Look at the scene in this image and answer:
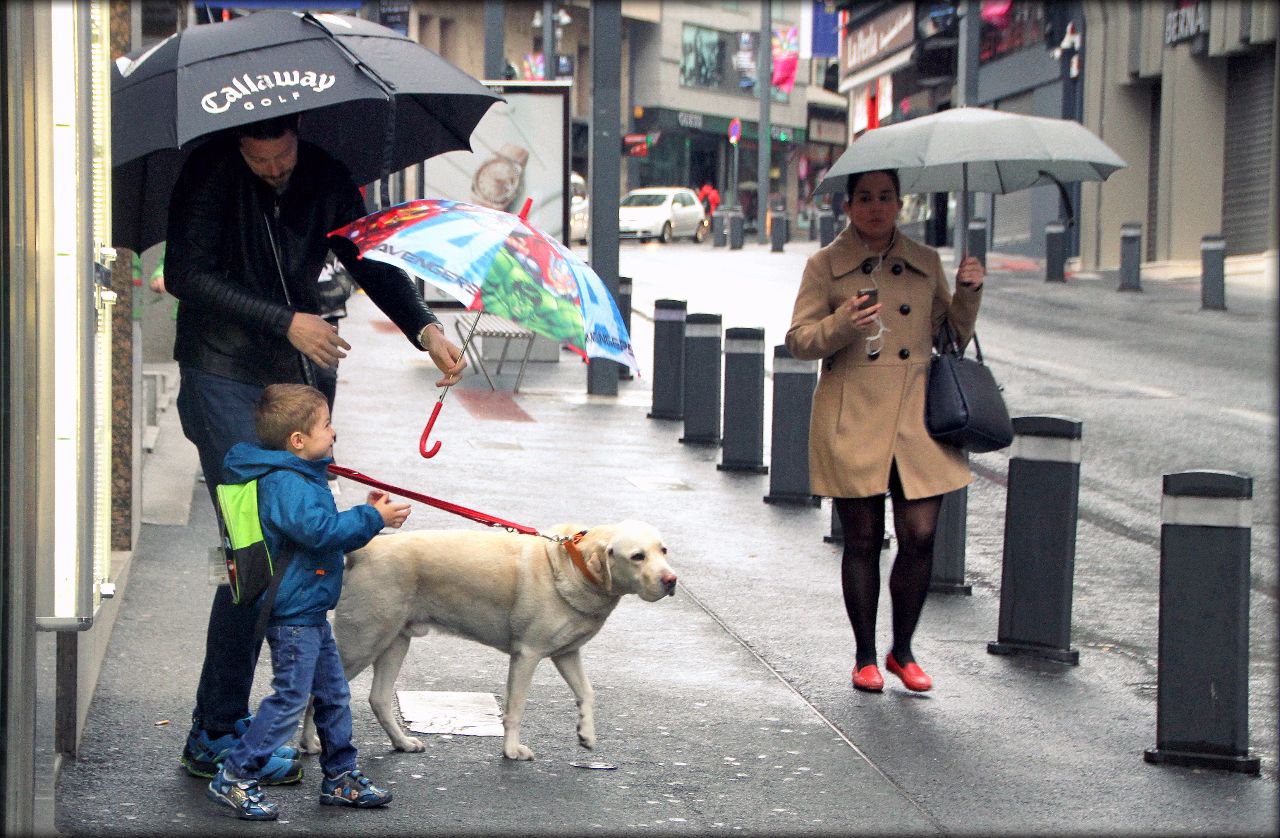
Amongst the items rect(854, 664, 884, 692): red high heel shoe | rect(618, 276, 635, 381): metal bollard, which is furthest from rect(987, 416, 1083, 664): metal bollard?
rect(618, 276, 635, 381): metal bollard

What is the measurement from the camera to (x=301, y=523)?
4652mm

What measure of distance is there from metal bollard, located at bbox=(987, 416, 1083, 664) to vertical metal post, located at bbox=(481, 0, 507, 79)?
18.5 metres

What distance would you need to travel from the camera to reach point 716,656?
22.9 ft

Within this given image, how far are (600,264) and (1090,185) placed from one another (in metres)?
18.4

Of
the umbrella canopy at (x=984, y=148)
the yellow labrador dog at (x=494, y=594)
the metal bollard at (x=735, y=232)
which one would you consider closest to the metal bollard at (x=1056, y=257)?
the metal bollard at (x=735, y=232)

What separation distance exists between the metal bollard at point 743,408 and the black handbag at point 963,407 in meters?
5.03

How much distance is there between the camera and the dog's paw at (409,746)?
18.0 feet

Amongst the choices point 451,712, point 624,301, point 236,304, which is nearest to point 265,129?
point 236,304

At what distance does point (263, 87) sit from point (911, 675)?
315 cm

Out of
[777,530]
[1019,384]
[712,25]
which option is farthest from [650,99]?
[777,530]

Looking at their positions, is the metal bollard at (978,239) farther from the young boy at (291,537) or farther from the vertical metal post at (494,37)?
the young boy at (291,537)

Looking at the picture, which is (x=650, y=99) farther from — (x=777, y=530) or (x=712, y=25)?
(x=777, y=530)

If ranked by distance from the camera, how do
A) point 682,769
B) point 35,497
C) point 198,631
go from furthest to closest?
point 198,631 → point 682,769 → point 35,497

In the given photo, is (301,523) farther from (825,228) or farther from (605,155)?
(825,228)
